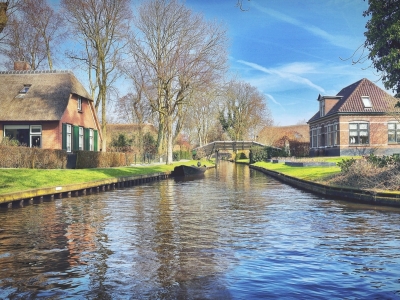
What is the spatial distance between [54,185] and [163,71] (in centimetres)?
2311

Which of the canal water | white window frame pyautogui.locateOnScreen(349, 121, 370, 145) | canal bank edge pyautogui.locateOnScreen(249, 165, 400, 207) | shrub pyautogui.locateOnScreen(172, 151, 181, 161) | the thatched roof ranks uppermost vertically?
the thatched roof

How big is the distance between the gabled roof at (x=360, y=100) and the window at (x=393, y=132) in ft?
6.75

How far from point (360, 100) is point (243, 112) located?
110 ft

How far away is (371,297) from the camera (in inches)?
209

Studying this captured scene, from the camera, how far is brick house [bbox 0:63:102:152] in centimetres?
3069

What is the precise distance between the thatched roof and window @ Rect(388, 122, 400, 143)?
29.8 m

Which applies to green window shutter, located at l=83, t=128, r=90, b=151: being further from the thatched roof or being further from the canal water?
the canal water

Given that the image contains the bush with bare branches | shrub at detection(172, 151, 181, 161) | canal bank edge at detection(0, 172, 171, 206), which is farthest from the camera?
shrub at detection(172, 151, 181, 161)

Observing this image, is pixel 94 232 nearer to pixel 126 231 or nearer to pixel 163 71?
pixel 126 231

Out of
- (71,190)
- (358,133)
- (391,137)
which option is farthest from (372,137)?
(71,190)

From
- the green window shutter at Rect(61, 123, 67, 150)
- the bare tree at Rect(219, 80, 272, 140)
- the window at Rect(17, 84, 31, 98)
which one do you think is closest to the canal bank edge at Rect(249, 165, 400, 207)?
the green window shutter at Rect(61, 123, 67, 150)

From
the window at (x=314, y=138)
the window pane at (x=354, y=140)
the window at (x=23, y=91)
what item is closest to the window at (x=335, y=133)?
the window pane at (x=354, y=140)

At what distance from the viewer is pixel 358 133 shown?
144ft

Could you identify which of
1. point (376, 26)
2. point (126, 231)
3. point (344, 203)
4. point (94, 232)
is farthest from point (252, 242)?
point (376, 26)
